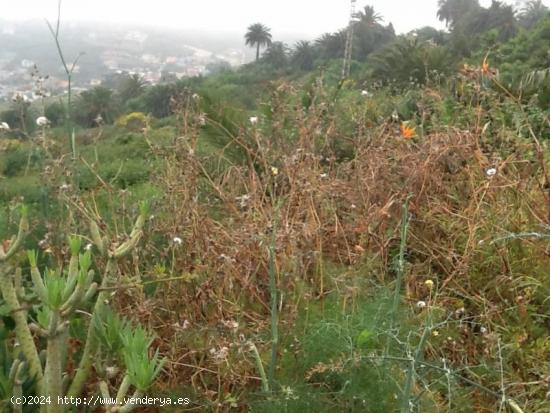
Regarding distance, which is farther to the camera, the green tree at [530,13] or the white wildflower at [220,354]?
the green tree at [530,13]

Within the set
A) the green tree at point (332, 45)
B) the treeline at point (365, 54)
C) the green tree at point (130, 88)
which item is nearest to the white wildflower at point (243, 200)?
the treeline at point (365, 54)

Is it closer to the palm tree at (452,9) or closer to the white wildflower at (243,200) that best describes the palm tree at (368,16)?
the palm tree at (452,9)

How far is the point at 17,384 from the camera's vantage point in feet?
5.06

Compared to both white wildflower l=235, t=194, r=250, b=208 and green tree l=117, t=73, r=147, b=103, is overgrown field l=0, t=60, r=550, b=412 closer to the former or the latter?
white wildflower l=235, t=194, r=250, b=208

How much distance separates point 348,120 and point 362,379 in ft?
9.93

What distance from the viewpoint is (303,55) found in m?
35.9

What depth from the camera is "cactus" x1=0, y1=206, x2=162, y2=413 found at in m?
1.41

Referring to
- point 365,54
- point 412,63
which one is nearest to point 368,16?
point 365,54

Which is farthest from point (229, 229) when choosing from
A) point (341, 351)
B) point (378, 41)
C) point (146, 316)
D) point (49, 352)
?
point (378, 41)

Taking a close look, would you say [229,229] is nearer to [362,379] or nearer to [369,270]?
[369,270]

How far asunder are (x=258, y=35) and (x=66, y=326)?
4641cm

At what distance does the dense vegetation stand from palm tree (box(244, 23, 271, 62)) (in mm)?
43696

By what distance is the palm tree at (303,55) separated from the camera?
3516 centimetres

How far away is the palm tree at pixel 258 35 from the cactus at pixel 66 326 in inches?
1772
